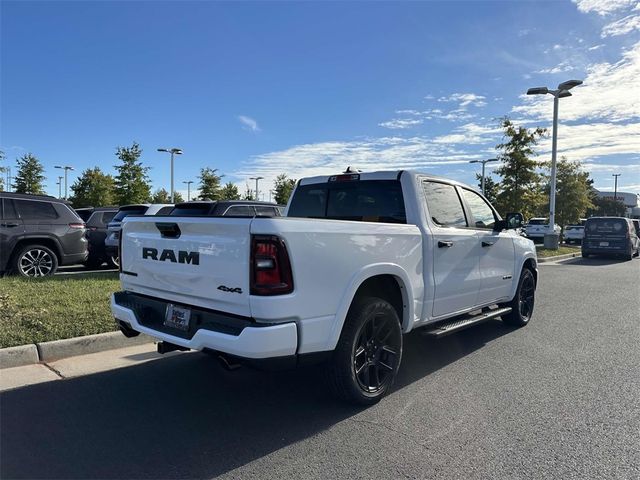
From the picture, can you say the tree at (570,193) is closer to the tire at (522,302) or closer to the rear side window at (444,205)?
the tire at (522,302)

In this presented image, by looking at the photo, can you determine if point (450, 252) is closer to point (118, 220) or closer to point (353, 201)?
point (353, 201)

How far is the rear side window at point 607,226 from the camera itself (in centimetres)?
2042

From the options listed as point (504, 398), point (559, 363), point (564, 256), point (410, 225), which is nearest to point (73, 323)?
point (410, 225)

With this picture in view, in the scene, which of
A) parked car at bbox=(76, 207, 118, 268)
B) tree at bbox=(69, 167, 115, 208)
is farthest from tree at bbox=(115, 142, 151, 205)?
parked car at bbox=(76, 207, 118, 268)

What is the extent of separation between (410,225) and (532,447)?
202 centimetres

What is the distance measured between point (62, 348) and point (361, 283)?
3.45m

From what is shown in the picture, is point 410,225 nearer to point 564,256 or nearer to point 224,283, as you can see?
point 224,283

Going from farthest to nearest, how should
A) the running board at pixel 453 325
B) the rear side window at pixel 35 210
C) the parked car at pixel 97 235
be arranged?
the parked car at pixel 97 235, the rear side window at pixel 35 210, the running board at pixel 453 325

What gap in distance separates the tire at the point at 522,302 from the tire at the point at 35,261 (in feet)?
26.1

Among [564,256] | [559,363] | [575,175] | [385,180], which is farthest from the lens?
[575,175]

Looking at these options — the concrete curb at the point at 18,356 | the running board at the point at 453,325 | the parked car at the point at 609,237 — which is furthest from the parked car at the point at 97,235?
the parked car at the point at 609,237

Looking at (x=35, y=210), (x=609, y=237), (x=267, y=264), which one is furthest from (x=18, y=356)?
(x=609, y=237)

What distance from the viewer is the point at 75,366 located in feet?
16.3

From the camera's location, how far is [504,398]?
4266 millimetres
